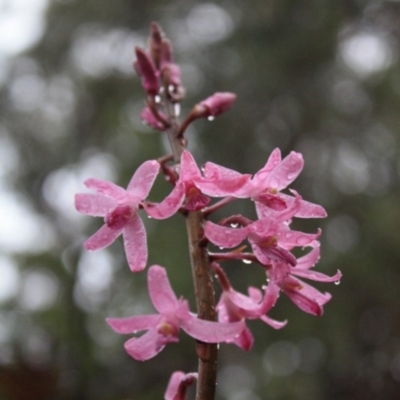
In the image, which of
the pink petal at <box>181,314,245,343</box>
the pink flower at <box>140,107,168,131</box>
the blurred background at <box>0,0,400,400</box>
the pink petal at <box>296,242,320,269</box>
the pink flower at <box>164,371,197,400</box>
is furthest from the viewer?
the blurred background at <box>0,0,400,400</box>

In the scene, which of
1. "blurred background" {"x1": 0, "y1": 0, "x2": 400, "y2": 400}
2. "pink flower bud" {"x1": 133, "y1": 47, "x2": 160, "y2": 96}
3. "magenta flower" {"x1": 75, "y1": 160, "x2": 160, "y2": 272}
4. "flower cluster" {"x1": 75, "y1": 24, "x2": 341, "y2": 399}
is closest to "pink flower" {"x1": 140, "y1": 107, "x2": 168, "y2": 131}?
"pink flower bud" {"x1": 133, "y1": 47, "x2": 160, "y2": 96}

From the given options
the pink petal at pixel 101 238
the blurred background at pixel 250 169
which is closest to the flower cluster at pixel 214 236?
the pink petal at pixel 101 238

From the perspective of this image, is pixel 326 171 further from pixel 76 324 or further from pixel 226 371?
pixel 76 324

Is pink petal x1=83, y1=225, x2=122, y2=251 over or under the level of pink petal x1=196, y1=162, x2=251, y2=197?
under

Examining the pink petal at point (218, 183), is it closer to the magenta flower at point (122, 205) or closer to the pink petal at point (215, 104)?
the magenta flower at point (122, 205)

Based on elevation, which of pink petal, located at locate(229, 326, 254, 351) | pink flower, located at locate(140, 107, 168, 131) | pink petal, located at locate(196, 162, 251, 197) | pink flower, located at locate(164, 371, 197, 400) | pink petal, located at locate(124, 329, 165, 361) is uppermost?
pink flower, located at locate(140, 107, 168, 131)

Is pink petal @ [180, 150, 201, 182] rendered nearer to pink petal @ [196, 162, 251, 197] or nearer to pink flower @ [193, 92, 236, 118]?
pink petal @ [196, 162, 251, 197]

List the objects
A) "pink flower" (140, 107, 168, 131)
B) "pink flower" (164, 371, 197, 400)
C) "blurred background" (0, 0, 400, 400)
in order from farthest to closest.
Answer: "blurred background" (0, 0, 400, 400), "pink flower" (140, 107, 168, 131), "pink flower" (164, 371, 197, 400)
